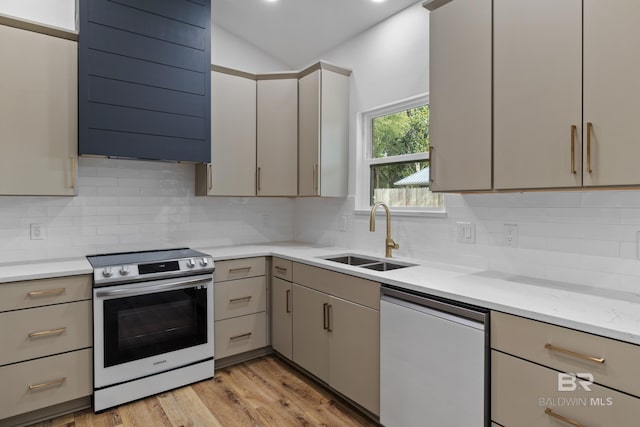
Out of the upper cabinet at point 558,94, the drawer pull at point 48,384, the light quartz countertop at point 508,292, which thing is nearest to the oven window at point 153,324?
the drawer pull at point 48,384

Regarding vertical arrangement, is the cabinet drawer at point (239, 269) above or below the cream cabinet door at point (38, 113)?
below

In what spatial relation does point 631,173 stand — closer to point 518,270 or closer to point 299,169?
point 518,270

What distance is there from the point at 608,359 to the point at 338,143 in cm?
240

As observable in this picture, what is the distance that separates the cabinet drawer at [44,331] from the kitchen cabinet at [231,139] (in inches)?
50.4

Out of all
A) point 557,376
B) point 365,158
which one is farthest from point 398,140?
point 557,376

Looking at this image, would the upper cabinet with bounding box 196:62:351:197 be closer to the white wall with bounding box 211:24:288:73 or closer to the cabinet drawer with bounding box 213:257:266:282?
the white wall with bounding box 211:24:288:73

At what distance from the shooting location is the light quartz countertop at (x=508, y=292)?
1319mm

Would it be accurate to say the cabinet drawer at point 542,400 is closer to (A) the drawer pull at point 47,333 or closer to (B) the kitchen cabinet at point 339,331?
(B) the kitchen cabinet at point 339,331

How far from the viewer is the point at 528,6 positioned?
169 cm

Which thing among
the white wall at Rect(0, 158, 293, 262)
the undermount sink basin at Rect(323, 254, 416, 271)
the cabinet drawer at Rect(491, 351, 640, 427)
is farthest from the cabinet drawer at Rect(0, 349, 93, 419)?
the cabinet drawer at Rect(491, 351, 640, 427)

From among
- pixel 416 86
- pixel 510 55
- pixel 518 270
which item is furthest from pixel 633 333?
pixel 416 86

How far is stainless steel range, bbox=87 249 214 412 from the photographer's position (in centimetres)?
237

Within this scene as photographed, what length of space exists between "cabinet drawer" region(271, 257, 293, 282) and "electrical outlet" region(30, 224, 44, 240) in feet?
5.49

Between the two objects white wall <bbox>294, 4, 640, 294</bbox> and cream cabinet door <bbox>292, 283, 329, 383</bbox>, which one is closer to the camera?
white wall <bbox>294, 4, 640, 294</bbox>
